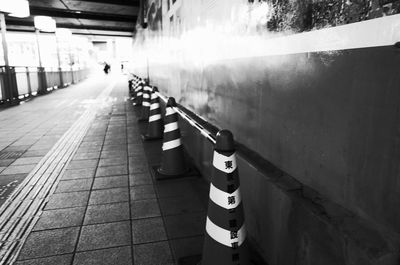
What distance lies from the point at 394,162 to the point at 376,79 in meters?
0.37

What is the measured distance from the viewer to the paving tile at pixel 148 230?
2808mm

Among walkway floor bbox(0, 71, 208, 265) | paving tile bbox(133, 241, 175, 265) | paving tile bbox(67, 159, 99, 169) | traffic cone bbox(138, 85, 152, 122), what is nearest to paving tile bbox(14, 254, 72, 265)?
walkway floor bbox(0, 71, 208, 265)

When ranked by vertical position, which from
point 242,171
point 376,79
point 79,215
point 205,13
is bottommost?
point 79,215

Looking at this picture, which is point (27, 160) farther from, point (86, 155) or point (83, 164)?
point (83, 164)

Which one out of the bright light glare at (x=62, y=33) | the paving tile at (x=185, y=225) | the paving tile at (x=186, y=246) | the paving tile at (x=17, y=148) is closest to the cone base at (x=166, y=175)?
the paving tile at (x=185, y=225)

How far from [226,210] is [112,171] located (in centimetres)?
306

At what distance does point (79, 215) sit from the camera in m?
3.29

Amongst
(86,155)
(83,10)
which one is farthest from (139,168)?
(83,10)

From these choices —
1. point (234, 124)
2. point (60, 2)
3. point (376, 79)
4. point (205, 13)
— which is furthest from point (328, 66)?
point (60, 2)

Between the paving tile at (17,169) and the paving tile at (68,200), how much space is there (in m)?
1.30

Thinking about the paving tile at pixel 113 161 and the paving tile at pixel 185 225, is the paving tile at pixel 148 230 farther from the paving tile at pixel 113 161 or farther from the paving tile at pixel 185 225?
the paving tile at pixel 113 161

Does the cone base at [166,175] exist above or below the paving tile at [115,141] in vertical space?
above

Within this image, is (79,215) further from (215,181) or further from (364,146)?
(364,146)

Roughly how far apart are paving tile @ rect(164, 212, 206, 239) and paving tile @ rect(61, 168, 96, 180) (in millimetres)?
1848
